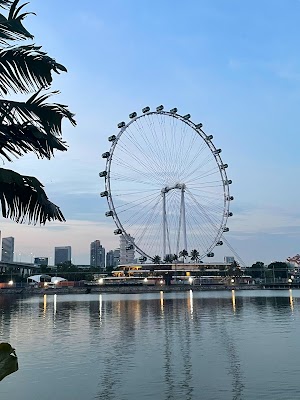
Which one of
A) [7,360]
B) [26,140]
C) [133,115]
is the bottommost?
[7,360]

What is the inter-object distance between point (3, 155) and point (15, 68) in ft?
4.18

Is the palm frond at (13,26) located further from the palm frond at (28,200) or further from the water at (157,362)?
the water at (157,362)

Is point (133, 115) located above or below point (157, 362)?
above

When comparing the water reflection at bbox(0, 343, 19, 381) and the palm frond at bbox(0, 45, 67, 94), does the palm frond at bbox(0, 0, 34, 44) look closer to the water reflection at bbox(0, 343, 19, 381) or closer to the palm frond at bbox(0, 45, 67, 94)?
the palm frond at bbox(0, 45, 67, 94)

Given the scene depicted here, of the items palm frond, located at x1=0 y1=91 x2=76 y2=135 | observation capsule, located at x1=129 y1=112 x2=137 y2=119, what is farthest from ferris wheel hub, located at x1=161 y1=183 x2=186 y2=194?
palm frond, located at x1=0 y1=91 x2=76 y2=135

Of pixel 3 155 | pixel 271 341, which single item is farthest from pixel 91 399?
pixel 271 341

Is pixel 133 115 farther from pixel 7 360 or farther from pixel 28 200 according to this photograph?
pixel 7 360

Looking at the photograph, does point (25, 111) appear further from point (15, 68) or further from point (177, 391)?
point (177, 391)

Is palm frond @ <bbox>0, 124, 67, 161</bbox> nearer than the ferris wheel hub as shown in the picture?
Yes

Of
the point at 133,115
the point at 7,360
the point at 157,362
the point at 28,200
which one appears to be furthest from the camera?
the point at 133,115

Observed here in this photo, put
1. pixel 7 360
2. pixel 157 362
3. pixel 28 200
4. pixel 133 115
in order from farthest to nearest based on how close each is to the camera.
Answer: pixel 133 115, pixel 157 362, pixel 28 200, pixel 7 360

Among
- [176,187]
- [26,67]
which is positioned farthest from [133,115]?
[26,67]

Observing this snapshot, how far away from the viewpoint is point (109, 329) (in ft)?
166

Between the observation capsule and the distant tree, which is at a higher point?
the observation capsule
